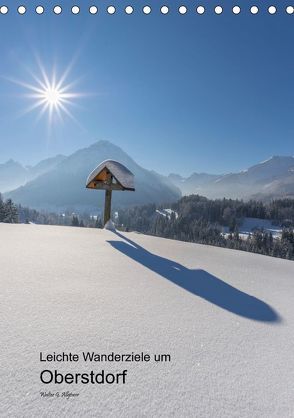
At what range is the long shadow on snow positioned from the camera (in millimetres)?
3859

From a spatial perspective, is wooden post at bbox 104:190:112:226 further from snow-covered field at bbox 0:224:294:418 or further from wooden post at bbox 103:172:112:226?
snow-covered field at bbox 0:224:294:418

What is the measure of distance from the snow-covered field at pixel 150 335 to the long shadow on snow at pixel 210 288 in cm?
2

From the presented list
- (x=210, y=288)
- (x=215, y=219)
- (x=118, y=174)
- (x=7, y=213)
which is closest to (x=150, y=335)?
(x=210, y=288)

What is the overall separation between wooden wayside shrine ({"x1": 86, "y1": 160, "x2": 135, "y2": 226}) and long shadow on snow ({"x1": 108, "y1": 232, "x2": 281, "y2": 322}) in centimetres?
507

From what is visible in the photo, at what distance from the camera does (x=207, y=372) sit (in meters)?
2.37

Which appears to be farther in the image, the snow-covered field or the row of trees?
the row of trees

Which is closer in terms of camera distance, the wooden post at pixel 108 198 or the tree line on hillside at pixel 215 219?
the wooden post at pixel 108 198

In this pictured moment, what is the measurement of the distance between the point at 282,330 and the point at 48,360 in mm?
2825

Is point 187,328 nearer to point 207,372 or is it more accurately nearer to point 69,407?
point 207,372

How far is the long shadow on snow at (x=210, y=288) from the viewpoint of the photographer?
3.86 m

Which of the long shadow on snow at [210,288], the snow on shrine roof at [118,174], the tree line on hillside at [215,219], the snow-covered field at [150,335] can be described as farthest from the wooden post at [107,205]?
the tree line on hillside at [215,219]

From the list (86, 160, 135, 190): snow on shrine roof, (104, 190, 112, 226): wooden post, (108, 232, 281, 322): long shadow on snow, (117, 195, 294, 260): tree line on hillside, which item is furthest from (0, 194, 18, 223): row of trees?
(117, 195, 294, 260): tree line on hillside

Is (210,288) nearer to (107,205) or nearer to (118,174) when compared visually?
(118,174)

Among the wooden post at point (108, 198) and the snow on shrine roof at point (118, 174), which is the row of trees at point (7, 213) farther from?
the snow on shrine roof at point (118, 174)
